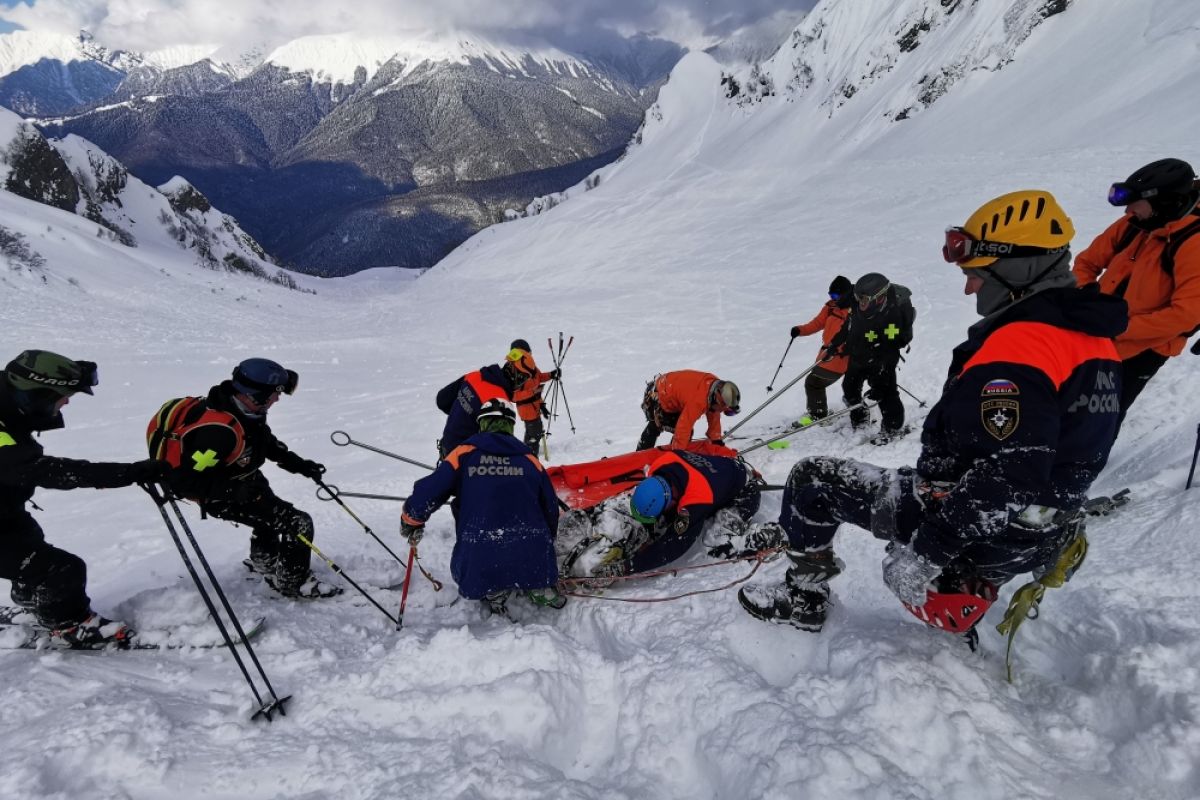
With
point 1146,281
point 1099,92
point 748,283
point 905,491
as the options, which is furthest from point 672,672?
point 1099,92

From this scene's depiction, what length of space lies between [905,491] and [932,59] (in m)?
40.7

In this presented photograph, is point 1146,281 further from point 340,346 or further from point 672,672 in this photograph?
point 340,346

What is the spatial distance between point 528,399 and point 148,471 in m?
4.50

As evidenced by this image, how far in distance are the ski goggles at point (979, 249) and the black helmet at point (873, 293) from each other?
12.9 feet

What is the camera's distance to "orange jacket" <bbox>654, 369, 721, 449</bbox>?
19.0 ft

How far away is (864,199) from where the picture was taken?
70.1 feet

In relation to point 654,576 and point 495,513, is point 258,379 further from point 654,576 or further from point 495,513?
point 654,576

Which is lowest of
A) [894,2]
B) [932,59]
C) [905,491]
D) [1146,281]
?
[905,491]

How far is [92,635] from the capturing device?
133 inches

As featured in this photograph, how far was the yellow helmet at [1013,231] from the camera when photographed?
220 cm

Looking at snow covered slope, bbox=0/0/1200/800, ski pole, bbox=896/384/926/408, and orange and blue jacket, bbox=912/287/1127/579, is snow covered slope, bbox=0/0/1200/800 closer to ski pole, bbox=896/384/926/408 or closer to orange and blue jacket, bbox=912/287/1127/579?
ski pole, bbox=896/384/926/408

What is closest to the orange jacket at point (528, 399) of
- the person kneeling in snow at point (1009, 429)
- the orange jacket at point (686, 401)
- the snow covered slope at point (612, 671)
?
the snow covered slope at point (612, 671)

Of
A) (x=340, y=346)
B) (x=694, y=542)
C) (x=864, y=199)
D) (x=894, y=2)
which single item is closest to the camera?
(x=694, y=542)

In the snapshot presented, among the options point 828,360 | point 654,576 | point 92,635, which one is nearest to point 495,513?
point 654,576
